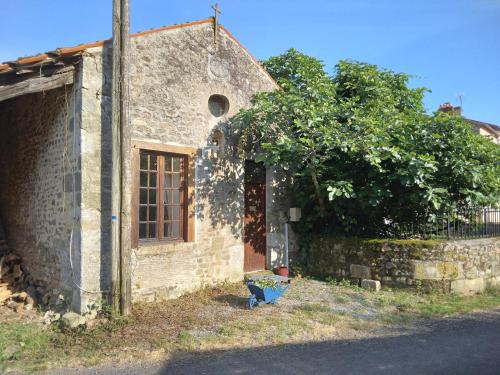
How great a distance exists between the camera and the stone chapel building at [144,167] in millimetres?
6301

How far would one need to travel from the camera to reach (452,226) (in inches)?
341

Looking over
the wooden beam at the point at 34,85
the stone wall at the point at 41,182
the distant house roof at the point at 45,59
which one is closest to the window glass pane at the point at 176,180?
the stone wall at the point at 41,182

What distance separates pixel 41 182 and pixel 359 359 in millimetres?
6280

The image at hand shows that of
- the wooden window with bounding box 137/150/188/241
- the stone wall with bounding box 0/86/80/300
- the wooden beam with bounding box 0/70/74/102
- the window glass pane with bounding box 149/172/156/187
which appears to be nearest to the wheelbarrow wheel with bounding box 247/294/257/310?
the wooden window with bounding box 137/150/188/241

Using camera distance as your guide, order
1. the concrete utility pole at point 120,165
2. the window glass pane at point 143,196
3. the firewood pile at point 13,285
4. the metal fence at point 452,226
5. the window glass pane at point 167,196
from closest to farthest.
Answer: the concrete utility pole at point 120,165 → the firewood pile at point 13,285 → the window glass pane at point 143,196 → the window glass pane at point 167,196 → the metal fence at point 452,226

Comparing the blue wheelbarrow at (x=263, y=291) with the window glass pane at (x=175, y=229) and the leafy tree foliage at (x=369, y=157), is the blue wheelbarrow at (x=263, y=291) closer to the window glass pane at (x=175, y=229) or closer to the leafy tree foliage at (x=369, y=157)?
the window glass pane at (x=175, y=229)

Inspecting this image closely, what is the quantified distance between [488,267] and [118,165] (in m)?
8.03

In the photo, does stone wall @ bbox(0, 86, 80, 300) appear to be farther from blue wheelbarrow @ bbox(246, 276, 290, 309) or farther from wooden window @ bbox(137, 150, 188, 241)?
blue wheelbarrow @ bbox(246, 276, 290, 309)

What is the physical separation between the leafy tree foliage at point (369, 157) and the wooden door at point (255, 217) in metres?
0.62

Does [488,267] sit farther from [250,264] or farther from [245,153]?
[245,153]

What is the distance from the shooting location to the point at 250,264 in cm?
942

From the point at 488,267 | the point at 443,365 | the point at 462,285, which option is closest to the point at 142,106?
the point at 443,365

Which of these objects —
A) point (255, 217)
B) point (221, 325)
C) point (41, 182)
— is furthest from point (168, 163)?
point (221, 325)

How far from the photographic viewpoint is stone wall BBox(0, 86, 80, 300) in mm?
6602
